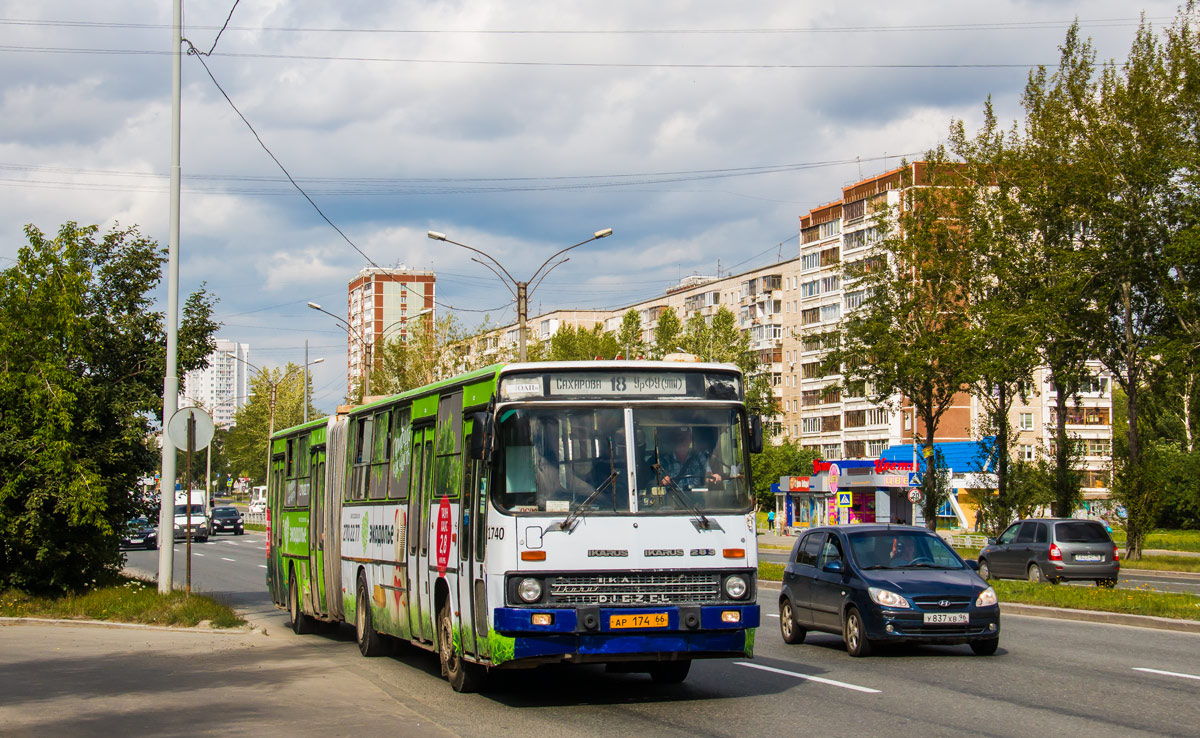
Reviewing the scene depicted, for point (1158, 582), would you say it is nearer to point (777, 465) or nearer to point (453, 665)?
point (453, 665)

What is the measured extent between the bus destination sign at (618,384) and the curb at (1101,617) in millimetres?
10901

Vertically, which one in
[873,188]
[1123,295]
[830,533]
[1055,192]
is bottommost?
[830,533]

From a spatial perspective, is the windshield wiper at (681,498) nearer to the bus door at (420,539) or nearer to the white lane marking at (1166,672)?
the bus door at (420,539)

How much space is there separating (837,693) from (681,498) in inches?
102

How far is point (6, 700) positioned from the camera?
464 inches

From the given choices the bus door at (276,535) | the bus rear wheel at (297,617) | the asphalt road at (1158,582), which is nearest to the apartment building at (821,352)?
the asphalt road at (1158,582)

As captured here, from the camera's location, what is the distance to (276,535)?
2231 centimetres

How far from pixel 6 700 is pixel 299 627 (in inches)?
330

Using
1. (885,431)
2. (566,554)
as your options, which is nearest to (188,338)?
(566,554)

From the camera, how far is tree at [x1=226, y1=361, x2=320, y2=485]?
129 m

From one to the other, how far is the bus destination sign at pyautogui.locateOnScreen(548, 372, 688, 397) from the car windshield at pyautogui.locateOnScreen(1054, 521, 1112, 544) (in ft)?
72.1

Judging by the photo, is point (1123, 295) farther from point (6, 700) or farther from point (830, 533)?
point (6, 700)

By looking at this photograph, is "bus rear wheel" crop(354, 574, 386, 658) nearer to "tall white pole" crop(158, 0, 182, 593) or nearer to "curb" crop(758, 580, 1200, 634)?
"tall white pole" crop(158, 0, 182, 593)

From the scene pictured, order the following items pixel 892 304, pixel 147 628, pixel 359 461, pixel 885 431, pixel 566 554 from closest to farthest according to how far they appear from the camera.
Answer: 1. pixel 566 554
2. pixel 359 461
3. pixel 147 628
4. pixel 892 304
5. pixel 885 431
